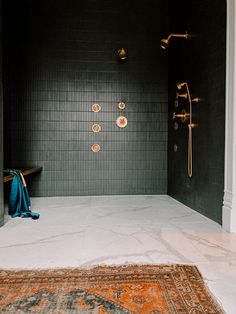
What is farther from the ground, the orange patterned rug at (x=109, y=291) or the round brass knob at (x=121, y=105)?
the round brass knob at (x=121, y=105)

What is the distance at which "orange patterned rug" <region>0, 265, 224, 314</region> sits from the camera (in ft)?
4.22

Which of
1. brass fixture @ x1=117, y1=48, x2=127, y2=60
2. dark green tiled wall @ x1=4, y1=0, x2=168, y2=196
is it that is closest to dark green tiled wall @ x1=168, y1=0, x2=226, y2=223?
dark green tiled wall @ x1=4, y1=0, x2=168, y2=196

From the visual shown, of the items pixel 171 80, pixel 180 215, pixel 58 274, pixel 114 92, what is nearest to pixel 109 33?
pixel 114 92

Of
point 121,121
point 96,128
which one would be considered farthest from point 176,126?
point 96,128

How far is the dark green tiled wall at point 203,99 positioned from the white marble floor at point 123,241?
292 mm

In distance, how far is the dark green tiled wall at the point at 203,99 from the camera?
284cm

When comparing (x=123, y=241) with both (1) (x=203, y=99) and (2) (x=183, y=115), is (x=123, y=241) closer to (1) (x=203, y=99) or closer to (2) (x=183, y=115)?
(1) (x=203, y=99)

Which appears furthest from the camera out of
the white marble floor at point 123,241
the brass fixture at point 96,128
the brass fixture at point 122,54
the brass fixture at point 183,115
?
the brass fixture at point 96,128

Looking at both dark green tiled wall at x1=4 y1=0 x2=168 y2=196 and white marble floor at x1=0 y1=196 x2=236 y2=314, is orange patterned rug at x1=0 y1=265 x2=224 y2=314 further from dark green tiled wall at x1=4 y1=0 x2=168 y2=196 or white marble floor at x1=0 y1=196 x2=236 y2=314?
dark green tiled wall at x1=4 y1=0 x2=168 y2=196

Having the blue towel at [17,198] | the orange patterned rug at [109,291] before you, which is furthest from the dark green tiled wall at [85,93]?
the orange patterned rug at [109,291]

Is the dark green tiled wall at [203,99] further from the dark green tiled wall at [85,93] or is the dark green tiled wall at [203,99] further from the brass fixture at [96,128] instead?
the brass fixture at [96,128]

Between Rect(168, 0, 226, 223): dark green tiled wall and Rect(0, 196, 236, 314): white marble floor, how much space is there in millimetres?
292

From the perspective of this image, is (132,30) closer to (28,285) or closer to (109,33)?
(109,33)

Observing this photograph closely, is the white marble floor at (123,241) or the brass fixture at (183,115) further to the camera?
the brass fixture at (183,115)
